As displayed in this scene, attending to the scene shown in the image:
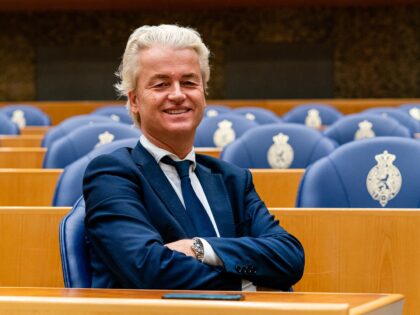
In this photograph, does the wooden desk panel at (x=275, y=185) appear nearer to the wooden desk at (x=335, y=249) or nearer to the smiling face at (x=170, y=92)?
the wooden desk at (x=335, y=249)

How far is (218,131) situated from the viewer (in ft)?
27.7

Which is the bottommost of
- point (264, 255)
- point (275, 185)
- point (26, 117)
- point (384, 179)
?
point (26, 117)

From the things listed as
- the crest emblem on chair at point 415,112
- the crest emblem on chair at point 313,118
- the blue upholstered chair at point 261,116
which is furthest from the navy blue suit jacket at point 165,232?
the crest emblem on chair at point 313,118

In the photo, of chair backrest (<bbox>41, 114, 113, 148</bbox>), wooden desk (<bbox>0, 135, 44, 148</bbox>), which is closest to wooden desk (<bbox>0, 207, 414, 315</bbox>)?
chair backrest (<bbox>41, 114, 113, 148</bbox>)

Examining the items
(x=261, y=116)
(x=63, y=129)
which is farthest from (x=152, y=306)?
(x=261, y=116)

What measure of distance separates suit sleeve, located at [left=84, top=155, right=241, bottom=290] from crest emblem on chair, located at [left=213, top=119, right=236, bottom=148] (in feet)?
17.3

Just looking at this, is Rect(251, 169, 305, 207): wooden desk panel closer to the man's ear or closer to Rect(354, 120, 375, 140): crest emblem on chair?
the man's ear

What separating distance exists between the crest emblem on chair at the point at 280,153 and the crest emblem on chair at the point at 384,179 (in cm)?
172

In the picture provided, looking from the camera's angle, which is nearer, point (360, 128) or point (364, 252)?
point (364, 252)

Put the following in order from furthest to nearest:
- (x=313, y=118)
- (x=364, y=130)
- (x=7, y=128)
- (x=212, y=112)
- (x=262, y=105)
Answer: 1. (x=262, y=105)
2. (x=313, y=118)
3. (x=212, y=112)
4. (x=7, y=128)
5. (x=364, y=130)

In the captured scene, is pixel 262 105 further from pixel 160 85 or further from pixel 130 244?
pixel 130 244

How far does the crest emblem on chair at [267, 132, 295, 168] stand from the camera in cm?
659

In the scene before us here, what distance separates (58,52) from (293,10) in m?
4.63

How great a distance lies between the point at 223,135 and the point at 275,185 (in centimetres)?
316
